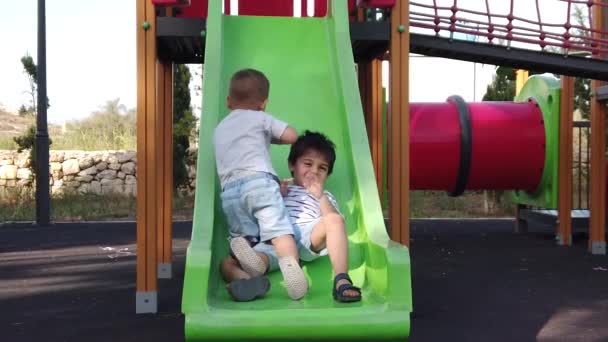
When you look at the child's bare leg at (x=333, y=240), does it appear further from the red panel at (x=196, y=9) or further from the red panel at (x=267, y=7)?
the red panel at (x=267, y=7)

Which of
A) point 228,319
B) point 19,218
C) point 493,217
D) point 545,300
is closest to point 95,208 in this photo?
point 19,218

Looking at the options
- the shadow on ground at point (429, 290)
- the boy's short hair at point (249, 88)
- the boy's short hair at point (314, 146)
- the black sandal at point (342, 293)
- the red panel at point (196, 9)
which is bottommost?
the shadow on ground at point (429, 290)

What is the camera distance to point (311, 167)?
434cm

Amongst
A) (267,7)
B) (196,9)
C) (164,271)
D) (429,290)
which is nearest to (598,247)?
(429,290)

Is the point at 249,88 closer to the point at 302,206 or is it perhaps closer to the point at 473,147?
the point at 302,206

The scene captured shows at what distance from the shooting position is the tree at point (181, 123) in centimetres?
1455

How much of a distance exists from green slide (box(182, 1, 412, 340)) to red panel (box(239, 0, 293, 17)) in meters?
1.12

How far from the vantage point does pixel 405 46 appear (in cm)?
514

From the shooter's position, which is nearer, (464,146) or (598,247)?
(598,247)

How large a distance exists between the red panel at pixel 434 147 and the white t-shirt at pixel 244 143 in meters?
5.39

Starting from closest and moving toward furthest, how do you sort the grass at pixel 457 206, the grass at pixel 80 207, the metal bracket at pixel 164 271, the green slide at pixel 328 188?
the green slide at pixel 328 188 → the metal bracket at pixel 164 271 → the grass at pixel 80 207 → the grass at pixel 457 206

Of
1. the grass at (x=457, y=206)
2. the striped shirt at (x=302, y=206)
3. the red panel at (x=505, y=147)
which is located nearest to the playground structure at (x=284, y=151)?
the striped shirt at (x=302, y=206)

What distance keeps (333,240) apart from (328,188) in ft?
2.24

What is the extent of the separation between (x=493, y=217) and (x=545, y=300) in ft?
27.3
